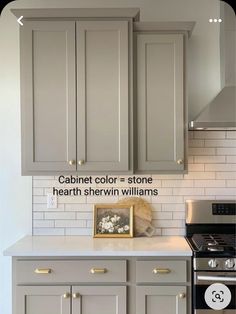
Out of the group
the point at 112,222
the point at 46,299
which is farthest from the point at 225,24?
the point at 46,299

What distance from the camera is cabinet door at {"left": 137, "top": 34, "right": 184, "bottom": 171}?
106 inches

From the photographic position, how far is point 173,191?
3.03m

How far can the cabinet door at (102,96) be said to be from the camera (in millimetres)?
2670

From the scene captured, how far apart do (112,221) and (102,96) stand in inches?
37.3

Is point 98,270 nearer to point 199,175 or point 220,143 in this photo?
point 199,175

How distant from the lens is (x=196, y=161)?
3014 millimetres

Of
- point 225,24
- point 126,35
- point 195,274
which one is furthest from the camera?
point 225,24

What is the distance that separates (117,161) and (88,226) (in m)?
0.67

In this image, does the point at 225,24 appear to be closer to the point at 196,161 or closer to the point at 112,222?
the point at 196,161

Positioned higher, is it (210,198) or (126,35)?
(126,35)

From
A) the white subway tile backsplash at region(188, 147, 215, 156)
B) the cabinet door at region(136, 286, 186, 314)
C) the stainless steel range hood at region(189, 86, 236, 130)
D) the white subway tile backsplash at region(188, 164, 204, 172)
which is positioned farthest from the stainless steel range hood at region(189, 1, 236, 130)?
the cabinet door at region(136, 286, 186, 314)

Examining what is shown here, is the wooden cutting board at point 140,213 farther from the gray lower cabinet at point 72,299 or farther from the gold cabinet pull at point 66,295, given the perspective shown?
the gold cabinet pull at point 66,295

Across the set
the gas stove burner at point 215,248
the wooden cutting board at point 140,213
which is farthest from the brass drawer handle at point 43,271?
the gas stove burner at point 215,248

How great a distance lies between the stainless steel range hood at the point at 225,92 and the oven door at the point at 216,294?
3.19ft
